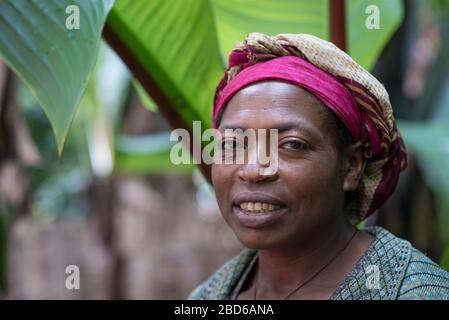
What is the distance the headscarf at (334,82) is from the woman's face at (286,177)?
2 cm

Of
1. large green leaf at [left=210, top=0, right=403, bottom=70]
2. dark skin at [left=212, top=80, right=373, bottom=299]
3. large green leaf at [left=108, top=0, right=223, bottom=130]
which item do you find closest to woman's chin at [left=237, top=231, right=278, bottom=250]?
dark skin at [left=212, top=80, right=373, bottom=299]

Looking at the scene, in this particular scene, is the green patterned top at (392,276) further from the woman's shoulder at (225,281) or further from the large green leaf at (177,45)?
the large green leaf at (177,45)

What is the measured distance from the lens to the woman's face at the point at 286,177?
118 cm

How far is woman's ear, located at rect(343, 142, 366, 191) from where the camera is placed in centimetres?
126

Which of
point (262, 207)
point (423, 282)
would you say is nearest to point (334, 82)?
point (262, 207)

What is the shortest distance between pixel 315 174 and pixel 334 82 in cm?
15

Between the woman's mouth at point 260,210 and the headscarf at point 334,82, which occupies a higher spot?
the headscarf at point 334,82

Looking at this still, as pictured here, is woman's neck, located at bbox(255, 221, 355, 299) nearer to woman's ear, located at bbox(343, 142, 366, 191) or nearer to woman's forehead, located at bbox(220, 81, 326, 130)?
woman's ear, located at bbox(343, 142, 366, 191)

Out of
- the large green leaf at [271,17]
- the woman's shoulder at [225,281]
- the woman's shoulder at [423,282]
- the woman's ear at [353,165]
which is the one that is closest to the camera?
the woman's shoulder at [423,282]

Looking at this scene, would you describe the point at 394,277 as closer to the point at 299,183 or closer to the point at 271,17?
the point at 299,183

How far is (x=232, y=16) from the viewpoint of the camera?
174 cm

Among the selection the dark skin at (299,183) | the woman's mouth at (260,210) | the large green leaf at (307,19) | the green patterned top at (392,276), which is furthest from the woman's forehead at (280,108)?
the large green leaf at (307,19)

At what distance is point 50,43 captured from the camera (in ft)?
3.90
